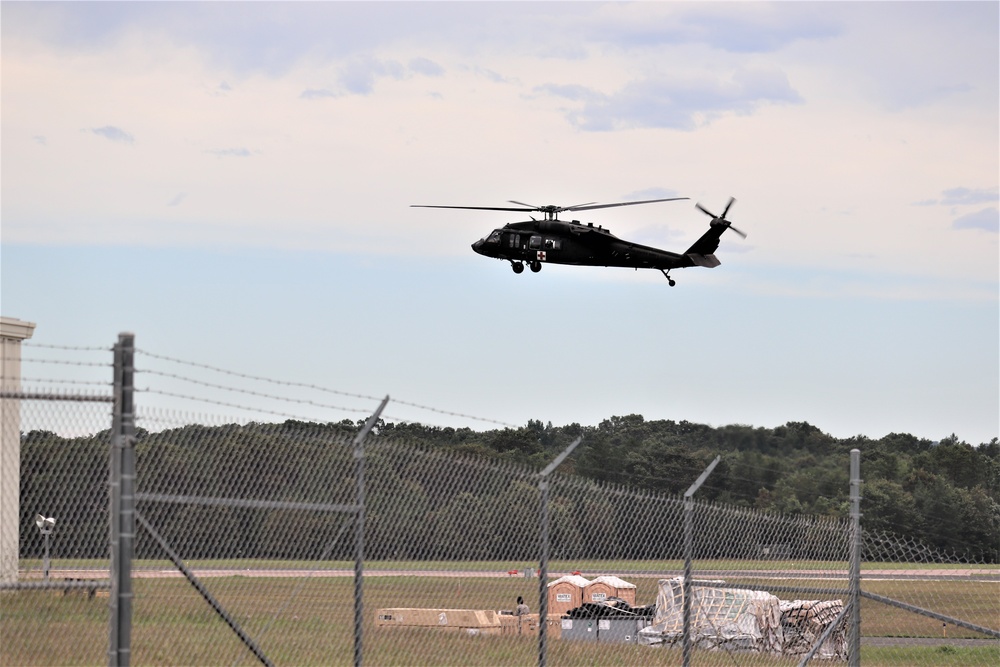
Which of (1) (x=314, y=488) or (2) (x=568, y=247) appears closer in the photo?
(1) (x=314, y=488)

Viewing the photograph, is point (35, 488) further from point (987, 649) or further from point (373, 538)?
point (987, 649)

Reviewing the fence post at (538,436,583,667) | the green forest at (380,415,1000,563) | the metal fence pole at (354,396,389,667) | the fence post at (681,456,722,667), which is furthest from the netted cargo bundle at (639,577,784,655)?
the metal fence pole at (354,396,389,667)

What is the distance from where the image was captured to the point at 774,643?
20.3 meters

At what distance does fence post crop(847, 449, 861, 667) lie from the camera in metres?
12.6

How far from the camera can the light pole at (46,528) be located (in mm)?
7809

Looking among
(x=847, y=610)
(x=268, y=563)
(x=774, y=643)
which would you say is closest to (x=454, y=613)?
(x=774, y=643)

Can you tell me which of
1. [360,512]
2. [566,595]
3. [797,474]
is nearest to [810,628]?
[566,595]

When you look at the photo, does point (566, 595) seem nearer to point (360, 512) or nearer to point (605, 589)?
point (605, 589)

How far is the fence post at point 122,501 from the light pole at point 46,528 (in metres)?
0.43

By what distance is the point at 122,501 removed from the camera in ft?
25.2

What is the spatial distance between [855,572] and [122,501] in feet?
25.5

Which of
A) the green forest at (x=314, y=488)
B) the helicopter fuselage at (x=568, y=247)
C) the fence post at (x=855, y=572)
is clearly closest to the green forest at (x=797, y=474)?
the helicopter fuselage at (x=568, y=247)

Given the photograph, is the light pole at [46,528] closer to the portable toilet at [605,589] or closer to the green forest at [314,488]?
the green forest at [314,488]

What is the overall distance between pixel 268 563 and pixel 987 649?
59.3 feet
